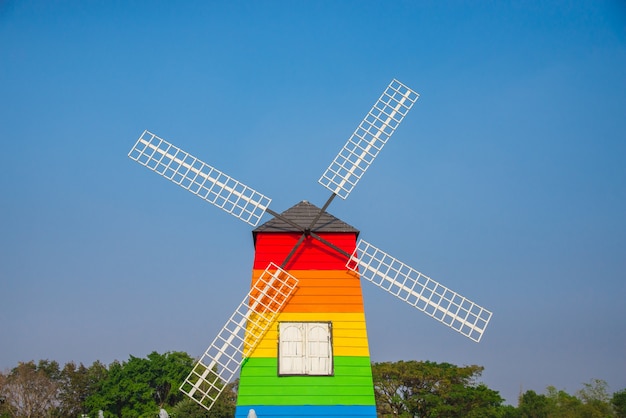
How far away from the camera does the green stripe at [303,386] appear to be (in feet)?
34.5

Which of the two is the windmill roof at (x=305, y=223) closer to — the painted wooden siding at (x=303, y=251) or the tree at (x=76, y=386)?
the painted wooden siding at (x=303, y=251)

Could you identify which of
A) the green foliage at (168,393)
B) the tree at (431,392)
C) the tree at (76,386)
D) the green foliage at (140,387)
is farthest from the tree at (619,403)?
the tree at (76,386)

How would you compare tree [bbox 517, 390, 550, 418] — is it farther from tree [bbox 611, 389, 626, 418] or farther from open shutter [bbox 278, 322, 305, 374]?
open shutter [bbox 278, 322, 305, 374]

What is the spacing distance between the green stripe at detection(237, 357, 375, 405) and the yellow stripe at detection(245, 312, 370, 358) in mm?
176

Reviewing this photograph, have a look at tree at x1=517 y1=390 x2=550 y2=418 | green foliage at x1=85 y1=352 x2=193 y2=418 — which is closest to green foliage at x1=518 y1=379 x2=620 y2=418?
tree at x1=517 y1=390 x2=550 y2=418

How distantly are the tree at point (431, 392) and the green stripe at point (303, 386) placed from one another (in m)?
22.3

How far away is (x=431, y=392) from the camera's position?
32281 millimetres

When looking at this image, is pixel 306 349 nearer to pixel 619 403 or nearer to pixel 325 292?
pixel 325 292

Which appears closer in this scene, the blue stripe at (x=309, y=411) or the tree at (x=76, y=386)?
the blue stripe at (x=309, y=411)

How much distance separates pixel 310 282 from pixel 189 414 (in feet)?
68.0

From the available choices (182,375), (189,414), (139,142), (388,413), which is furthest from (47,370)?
(139,142)

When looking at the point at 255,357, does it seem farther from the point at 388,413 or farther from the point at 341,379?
the point at 388,413

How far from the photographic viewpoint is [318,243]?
11.8m

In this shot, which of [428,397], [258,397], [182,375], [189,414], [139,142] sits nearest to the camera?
[258,397]
